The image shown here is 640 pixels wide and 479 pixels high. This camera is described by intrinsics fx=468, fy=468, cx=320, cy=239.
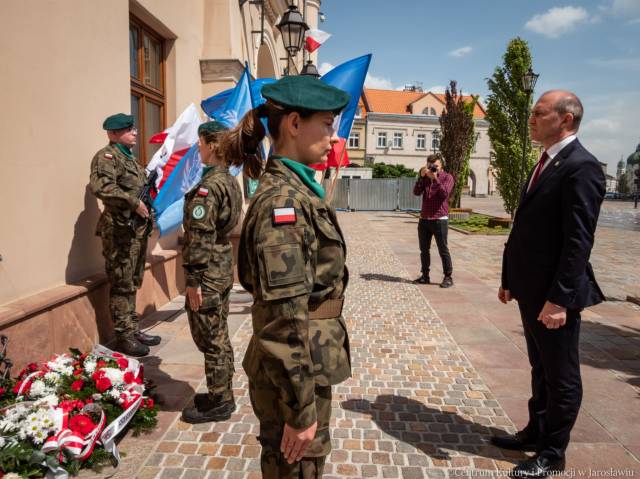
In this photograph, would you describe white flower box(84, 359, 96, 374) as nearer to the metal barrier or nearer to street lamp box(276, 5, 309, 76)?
street lamp box(276, 5, 309, 76)

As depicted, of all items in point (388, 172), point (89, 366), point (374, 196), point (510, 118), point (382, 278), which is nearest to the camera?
point (89, 366)

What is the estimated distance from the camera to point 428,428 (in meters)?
3.24

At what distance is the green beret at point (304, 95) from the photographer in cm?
159

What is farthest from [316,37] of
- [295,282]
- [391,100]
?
[391,100]

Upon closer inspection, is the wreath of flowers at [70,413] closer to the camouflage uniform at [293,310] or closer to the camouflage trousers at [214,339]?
the camouflage trousers at [214,339]

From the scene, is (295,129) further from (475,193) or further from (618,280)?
(475,193)

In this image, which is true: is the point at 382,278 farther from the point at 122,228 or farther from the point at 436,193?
the point at 122,228

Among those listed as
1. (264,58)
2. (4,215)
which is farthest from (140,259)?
(264,58)

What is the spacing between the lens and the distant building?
176ft

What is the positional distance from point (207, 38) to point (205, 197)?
5552 mm

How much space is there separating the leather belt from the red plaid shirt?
238 inches

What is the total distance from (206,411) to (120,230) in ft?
6.57

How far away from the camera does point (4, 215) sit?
3.41m

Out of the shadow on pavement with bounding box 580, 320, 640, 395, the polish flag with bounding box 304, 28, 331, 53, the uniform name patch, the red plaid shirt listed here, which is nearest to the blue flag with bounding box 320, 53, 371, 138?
the red plaid shirt
